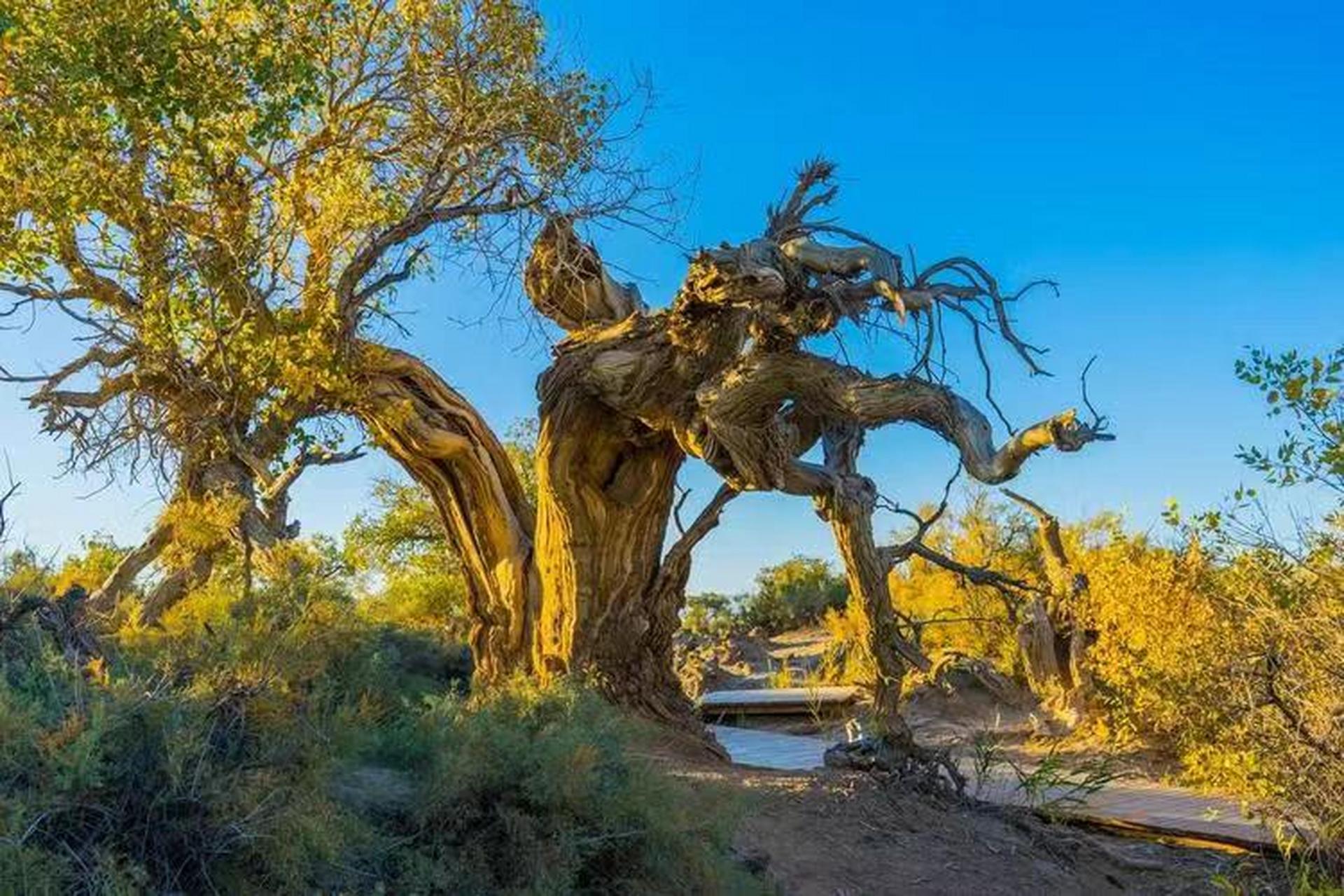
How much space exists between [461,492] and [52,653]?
5.91 meters

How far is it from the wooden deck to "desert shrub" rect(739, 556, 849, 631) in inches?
430

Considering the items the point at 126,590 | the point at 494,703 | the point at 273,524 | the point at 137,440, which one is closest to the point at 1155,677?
the point at 494,703

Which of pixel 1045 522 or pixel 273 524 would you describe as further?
pixel 1045 522

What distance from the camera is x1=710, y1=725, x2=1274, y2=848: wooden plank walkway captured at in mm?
7445

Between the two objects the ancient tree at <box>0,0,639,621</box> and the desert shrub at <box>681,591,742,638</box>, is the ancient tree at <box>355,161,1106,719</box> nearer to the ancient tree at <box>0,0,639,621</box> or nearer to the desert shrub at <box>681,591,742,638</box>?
the ancient tree at <box>0,0,639,621</box>

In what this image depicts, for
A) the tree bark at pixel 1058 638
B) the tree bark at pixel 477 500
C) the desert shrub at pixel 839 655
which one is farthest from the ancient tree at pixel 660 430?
the desert shrub at pixel 839 655

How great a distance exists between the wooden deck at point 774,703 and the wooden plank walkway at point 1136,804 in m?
2.47

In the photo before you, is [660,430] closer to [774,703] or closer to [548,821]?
[548,821]

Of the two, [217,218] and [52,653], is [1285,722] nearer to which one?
[52,653]

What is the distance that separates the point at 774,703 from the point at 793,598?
13.0 metres

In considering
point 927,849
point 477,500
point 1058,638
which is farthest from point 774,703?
point 927,849

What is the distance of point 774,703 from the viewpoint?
14.8m

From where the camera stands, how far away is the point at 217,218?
7.94 metres

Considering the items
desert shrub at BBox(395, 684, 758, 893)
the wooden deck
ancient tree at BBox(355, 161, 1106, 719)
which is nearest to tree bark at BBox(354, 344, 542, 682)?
ancient tree at BBox(355, 161, 1106, 719)
